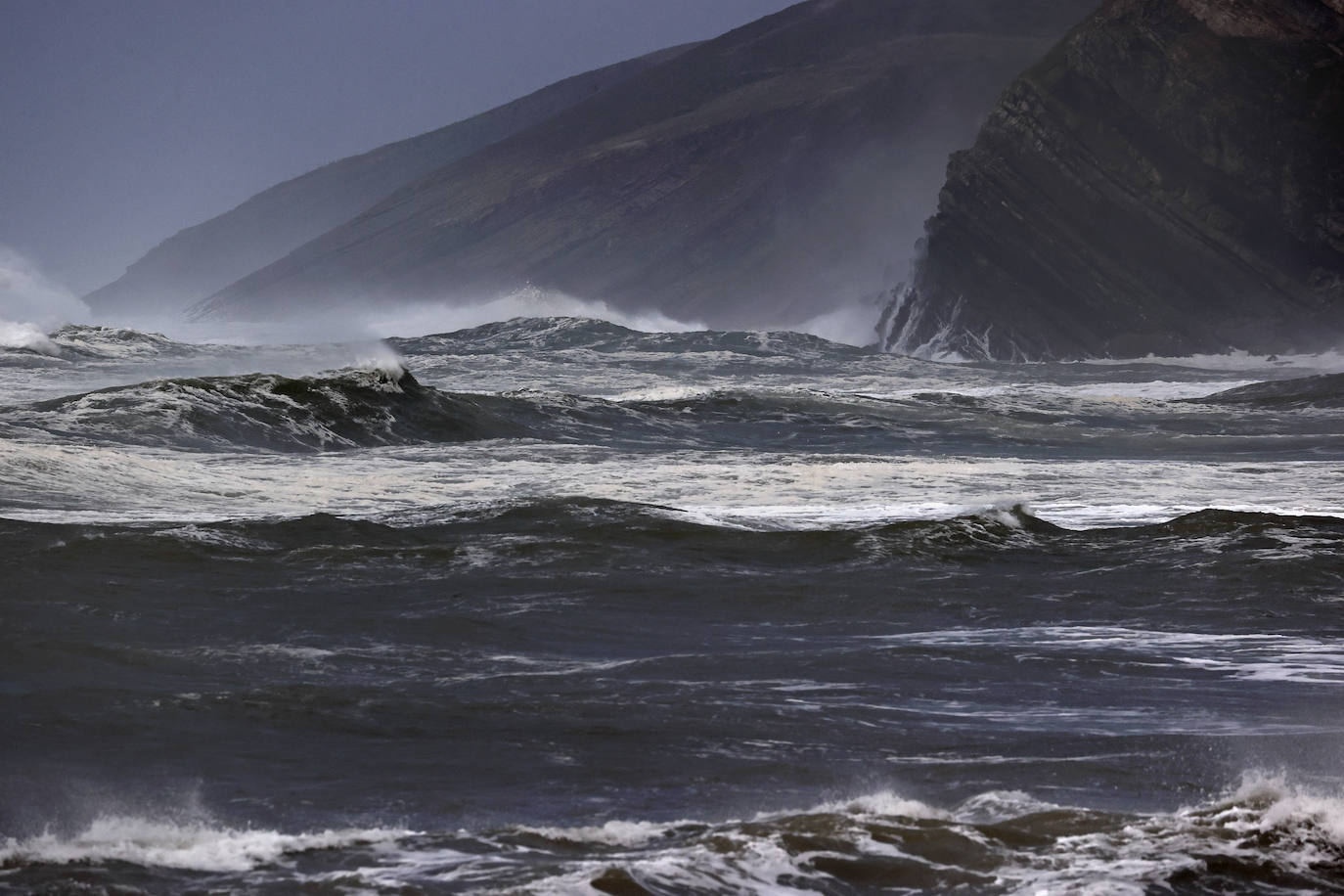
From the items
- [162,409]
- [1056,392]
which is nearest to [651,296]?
[1056,392]

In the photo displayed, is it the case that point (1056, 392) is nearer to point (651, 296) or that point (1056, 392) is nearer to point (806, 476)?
point (806, 476)

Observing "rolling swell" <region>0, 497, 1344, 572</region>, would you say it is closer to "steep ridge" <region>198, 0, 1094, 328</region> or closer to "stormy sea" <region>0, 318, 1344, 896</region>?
"stormy sea" <region>0, 318, 1344, 896</region>

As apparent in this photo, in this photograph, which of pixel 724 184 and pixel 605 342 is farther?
pixel 724 184

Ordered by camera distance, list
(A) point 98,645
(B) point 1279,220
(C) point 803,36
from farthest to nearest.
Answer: (C) point 803,36 < (B) point 1279,220 < (A) point 98,645

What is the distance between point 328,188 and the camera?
616ft

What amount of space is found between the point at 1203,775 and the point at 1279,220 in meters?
39.6

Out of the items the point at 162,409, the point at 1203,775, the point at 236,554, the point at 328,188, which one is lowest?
the point at 1203,775

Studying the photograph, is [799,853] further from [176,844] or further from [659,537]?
[659,537]

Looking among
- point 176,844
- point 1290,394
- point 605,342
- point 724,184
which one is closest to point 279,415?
point 176,844

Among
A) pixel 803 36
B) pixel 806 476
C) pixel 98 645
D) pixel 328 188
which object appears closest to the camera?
pixel 98 645

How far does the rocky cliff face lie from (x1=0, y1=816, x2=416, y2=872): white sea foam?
131 feet

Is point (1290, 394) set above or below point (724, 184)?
below

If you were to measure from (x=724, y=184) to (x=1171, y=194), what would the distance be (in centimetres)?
7517

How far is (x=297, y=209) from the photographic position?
608 feet
